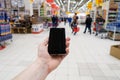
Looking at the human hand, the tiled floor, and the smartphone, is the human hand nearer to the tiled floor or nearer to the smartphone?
the smartphone

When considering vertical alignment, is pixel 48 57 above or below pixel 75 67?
above

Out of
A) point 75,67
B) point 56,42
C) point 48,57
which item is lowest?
point 75,67

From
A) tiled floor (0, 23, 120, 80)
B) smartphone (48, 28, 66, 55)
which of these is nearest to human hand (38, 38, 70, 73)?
smartphone (48, 28, 66, 55)

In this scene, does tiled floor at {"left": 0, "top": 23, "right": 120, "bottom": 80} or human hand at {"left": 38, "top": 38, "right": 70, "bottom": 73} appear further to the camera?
tiled floor at {"left": 0, "top": 23, "right": 120, "bottom": 80}

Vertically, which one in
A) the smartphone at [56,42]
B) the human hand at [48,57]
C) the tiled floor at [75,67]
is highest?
the smartphone at [56,42]

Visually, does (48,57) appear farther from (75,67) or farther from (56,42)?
(75,67)

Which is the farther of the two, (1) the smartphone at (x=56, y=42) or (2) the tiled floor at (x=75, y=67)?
(2) the tiled floor at (x=75, y=67)

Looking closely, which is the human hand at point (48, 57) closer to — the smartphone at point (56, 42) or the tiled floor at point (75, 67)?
the smartphone at point (56, 42)

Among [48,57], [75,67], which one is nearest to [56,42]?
[48,57]

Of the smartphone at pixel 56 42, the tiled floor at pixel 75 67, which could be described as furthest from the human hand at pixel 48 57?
the tiled floor at pixel 75 67

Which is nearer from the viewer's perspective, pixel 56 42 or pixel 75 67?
pixel 56 42

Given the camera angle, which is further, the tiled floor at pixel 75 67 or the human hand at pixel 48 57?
the tiled floor at pixel 75 67

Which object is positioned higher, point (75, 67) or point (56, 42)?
point (56, 42)

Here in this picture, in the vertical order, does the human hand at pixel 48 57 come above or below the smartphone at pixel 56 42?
below
